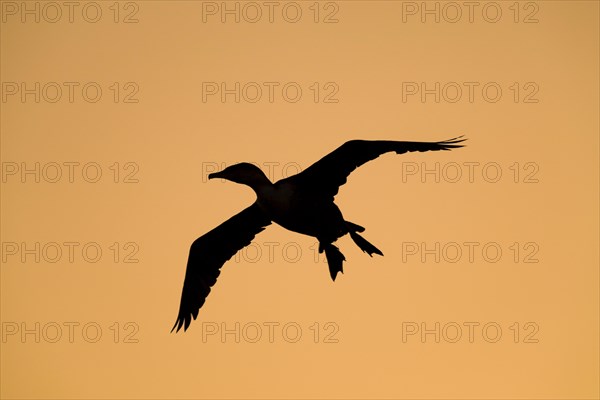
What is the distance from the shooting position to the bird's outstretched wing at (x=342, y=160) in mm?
2072

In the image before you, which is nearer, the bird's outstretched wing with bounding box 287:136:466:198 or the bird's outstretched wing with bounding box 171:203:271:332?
the bird's outstretched wing with bounding box 287:136:466:198

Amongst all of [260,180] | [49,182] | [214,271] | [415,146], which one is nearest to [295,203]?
[260,180]

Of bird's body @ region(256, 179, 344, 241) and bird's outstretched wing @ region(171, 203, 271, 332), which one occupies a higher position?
bird's body @ region(256, 179, 344, 241)

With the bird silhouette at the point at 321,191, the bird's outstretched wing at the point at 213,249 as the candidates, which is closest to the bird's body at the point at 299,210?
the bird silhouette at the point at 321,191

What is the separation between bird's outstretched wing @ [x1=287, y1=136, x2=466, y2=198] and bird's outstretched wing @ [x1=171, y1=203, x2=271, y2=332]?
313mm

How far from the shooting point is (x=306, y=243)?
11.6 feet

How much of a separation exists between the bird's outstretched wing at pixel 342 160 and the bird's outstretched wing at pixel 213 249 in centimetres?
31

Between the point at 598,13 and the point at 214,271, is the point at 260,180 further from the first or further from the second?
the point at 598,13

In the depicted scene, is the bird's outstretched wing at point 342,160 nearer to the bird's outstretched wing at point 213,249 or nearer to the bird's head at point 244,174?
the bird's head at point 244,174

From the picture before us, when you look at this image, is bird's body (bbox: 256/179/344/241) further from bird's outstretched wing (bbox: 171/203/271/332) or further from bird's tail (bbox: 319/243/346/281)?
bird's outstretched wing (bbox: 171/203/271/332)

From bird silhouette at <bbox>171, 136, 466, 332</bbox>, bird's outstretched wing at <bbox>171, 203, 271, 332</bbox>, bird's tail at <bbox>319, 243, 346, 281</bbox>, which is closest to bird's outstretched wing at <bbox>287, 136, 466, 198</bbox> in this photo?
bird silhouette at <bbox>171, 136, 466, 332</bbox>

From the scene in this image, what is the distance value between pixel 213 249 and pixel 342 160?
0.55 meters

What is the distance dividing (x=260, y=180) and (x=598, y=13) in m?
2.29

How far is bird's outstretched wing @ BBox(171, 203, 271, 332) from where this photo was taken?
2.44 meters
